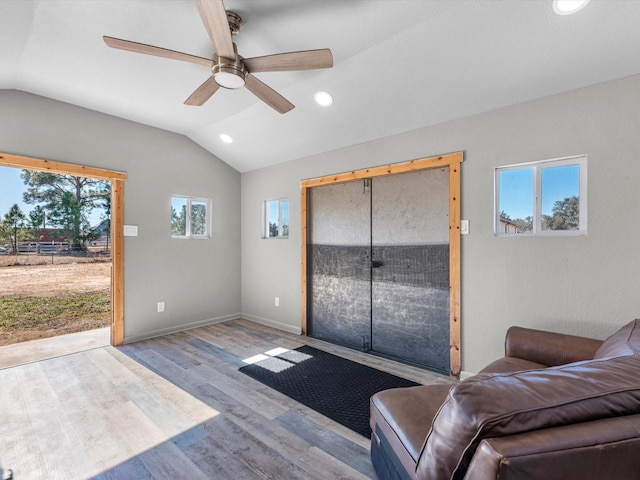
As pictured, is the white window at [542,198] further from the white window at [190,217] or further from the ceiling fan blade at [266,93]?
the white window at [190,217]

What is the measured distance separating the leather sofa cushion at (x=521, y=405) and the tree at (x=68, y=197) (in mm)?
5352

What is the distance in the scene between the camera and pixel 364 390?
2.60m

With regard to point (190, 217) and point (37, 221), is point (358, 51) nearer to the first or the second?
point (190, 217)

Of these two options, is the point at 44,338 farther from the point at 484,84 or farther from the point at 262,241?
the point at 484,84

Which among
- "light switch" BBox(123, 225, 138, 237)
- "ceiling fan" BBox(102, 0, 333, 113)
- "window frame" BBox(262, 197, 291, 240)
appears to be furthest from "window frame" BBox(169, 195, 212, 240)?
"ceiling fan" BBox(102, 0, 333, 113)

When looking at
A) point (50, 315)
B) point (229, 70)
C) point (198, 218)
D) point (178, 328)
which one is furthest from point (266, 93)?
point (50, 315)

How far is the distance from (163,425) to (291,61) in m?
2.58

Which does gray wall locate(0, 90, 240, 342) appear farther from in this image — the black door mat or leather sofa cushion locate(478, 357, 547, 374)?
leather sofa cushion locate(478, 357, 547, 374)

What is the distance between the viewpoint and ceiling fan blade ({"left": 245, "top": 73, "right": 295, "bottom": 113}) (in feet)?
7.04

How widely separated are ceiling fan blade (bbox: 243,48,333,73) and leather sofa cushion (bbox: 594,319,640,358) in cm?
213

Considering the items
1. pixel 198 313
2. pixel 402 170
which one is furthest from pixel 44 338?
pixel 402 170

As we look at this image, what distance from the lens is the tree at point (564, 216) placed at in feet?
7.64

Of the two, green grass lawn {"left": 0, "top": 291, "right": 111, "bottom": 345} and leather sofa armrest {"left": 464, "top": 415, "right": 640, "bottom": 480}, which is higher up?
leather sofa armrest {"left": 464, "top": 415, "right": 640, "bottom": 480}

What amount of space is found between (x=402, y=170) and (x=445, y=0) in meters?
1.50
